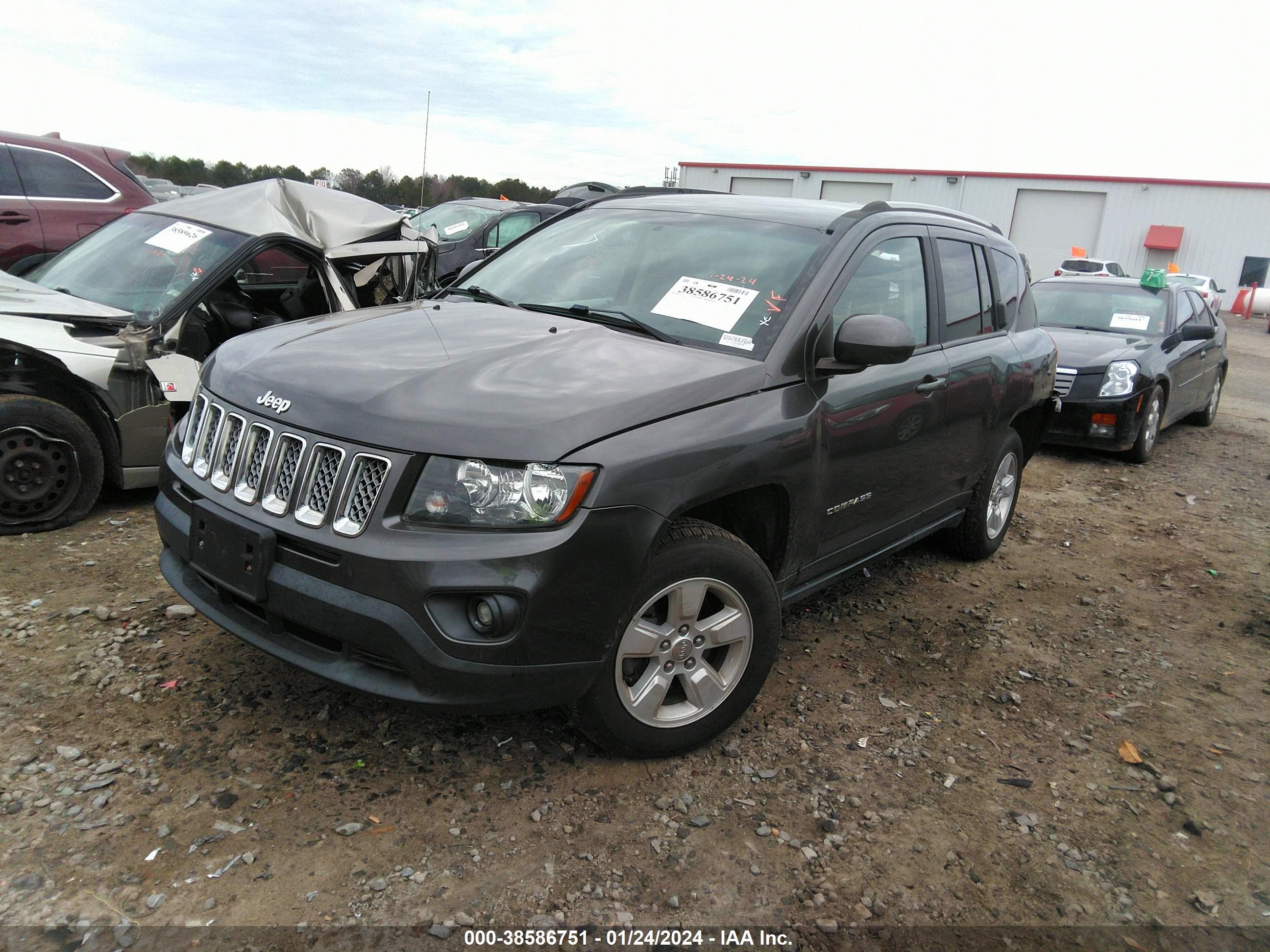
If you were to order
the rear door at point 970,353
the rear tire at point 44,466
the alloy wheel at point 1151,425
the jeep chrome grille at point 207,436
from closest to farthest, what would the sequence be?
the jeep chrome grille at point 207,436 → the rear door at point 970,353 → the rear tire at point 44,466 → the alloy wheel at point 1151,425

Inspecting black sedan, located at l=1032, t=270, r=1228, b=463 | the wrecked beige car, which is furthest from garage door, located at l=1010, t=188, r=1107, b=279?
the wrecked beige car

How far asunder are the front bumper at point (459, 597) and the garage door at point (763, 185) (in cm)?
4465

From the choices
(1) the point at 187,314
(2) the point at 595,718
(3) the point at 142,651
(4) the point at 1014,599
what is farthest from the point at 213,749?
(4) the point at 1014,599

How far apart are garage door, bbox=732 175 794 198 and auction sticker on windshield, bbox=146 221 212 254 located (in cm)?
4181

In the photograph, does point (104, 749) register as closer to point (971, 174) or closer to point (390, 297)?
point (390, 297)

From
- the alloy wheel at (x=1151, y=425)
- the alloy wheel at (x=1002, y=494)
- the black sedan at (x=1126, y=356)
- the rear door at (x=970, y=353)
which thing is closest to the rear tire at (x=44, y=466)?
the rear door at (x=970, y=353)

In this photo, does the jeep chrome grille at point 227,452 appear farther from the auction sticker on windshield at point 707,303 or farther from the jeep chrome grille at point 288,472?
the auction sticker on windshield at point 707,303

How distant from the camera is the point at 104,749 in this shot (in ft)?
9.18

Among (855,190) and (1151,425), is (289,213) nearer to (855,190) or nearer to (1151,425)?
(1151,425)

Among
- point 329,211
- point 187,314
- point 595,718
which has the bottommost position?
point 595,718

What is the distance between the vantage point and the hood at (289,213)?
5297mm

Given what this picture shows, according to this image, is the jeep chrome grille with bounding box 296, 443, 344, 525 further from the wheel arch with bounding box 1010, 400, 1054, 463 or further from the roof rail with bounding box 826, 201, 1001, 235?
the wheel arch with bounding box 1010, 400, 1054, 463

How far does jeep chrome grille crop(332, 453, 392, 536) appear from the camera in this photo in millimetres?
2430

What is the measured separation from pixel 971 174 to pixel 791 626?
138 ft
